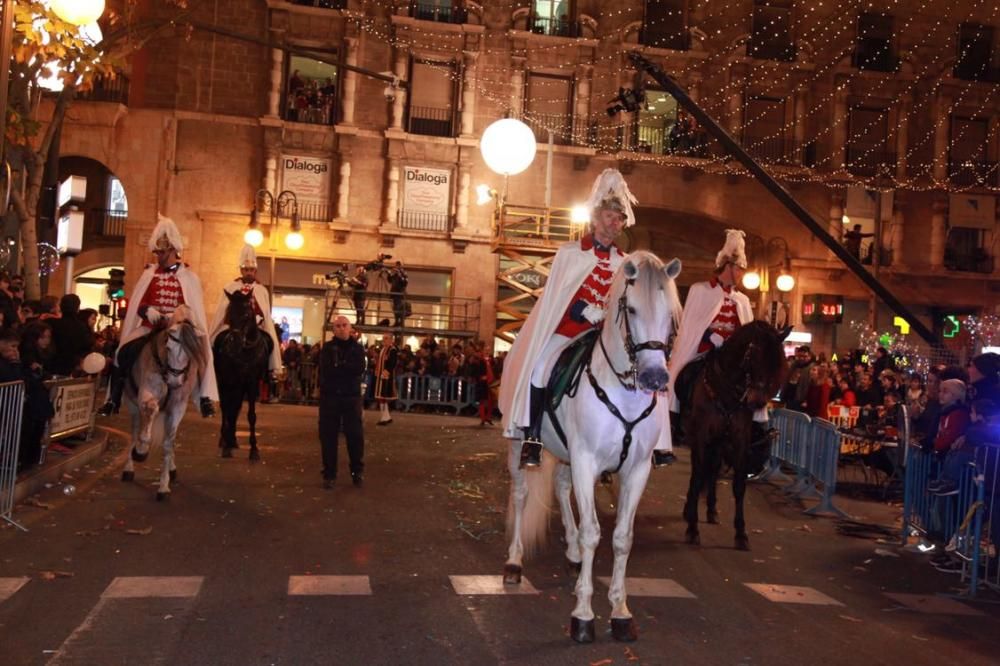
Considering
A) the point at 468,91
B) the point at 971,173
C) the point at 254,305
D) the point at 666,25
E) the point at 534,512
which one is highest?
the point at 666,25

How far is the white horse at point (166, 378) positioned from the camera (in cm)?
1240

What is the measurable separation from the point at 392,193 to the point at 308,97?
4.40 meters

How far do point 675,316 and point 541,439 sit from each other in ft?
5.92

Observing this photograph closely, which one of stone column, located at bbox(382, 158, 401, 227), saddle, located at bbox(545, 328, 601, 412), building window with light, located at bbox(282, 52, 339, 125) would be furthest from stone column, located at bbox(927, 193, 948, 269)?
saddle, located at bbox(545, 328, 601, 412)

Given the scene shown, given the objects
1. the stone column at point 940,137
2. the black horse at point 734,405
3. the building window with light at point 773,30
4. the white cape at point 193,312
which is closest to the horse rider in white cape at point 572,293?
the black horse at point 734,405

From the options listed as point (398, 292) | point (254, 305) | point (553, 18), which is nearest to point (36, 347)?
point (254, 305)

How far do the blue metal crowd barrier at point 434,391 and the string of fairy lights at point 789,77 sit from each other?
12.1 m

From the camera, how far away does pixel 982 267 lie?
130 feet

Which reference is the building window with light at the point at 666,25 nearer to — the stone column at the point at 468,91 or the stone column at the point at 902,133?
the stone column at the point at 468,91

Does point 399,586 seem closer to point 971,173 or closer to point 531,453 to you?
point 531,453

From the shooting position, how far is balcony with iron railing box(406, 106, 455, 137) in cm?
3697

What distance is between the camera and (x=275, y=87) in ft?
118

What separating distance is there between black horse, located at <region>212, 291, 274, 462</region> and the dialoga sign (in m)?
21.2

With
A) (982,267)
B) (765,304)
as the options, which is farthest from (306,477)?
(982,267)
